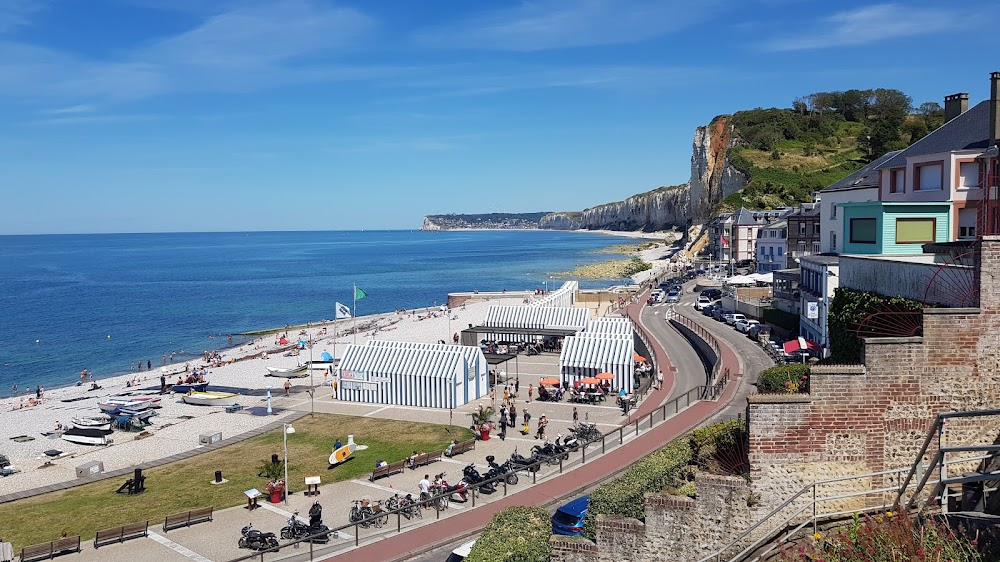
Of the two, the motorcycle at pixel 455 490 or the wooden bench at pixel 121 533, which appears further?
the motorcycle at pixel 455 490

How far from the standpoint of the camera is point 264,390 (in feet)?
132

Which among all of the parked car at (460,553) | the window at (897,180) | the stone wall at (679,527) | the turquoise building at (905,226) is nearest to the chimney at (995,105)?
the turquoise building at (905,226)

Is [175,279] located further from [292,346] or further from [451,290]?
[292,346]

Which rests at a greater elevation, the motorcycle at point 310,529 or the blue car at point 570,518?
the blue car at point 570,518

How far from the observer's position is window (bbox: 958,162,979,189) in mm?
24047

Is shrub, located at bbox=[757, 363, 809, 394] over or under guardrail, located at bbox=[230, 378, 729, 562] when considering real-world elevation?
over

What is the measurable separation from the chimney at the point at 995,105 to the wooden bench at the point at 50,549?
29231 mm

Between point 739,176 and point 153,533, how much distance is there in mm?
108839

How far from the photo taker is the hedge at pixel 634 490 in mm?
12547

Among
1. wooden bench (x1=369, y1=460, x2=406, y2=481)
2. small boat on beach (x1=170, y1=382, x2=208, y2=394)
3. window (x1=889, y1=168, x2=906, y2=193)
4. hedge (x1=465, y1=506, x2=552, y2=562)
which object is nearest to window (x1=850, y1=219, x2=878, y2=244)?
window (x1=889, y1=168, x2=906, y2=193)

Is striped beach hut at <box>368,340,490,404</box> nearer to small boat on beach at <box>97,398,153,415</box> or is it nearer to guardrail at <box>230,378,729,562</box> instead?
guardrail at <box>230,378,729,562</box>

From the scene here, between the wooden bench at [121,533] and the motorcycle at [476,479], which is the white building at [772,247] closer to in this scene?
the motorcycle at [476,479]

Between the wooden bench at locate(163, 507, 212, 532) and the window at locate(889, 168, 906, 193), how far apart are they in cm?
2761

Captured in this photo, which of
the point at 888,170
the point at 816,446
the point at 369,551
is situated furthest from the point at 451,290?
the point at 816,446
